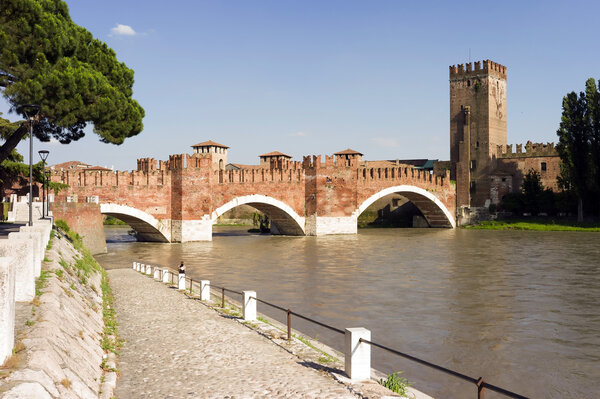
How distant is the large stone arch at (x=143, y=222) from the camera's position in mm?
30750

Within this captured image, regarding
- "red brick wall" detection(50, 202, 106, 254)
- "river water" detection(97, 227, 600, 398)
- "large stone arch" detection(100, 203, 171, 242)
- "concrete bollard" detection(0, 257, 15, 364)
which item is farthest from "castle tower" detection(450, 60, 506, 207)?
"concrete bollard" detection(0, 257, 15, 364)

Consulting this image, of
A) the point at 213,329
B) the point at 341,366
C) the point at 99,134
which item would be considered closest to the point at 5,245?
the point at 213,329

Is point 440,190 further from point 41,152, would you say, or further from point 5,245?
point 5,245

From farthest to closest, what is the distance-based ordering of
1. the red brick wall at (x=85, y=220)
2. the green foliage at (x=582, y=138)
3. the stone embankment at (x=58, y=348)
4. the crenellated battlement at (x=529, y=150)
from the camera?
the crenellated battlement at (x=529, y=150) < the green foliage at (x=582, y=138) < the red brick wall at (x=85, y=220) < the stone embankment at (x=58, y=348)

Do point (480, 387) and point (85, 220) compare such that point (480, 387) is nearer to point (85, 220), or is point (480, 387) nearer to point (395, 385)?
point (395, 385)

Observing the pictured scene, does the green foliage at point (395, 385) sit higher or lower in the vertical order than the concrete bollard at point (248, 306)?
lower

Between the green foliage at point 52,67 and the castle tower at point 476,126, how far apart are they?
39.5m

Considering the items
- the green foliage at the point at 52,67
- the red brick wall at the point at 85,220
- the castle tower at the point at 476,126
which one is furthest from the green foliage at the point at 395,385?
the castle tower at the point at 476,126

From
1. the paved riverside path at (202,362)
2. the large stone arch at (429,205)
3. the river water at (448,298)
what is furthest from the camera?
the large stone arch at (429,205)

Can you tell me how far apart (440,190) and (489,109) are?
8.97 m

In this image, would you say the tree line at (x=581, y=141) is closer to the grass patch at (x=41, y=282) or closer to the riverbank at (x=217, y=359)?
the riverbank at (x=217, y=359)

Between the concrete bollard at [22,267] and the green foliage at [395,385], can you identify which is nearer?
the green foliage at [395,385]

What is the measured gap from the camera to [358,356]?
641 centimetres

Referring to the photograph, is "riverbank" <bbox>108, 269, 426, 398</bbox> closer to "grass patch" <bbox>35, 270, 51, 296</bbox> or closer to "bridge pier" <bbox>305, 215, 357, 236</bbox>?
"grass patch" <bbox>35, 270, 51, 296</bbox>
